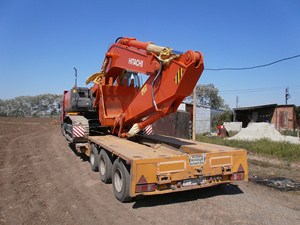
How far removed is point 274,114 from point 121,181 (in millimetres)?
31050

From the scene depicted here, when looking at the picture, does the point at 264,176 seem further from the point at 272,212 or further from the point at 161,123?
the point at 161,123

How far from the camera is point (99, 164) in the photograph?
8289 mm

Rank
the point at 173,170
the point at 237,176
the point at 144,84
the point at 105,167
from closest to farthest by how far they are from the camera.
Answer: the point at 173,170
the point at 237,176
the point at 105,167
the point at 144,84

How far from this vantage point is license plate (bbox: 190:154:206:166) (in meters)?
6.05

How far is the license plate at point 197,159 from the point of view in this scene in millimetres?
6055

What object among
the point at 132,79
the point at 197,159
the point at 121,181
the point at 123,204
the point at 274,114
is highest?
the point at 132,79

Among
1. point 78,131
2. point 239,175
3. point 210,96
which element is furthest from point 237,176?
point 210,96

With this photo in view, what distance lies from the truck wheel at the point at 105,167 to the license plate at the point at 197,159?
2267 millimetres

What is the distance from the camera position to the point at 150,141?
9406 mm

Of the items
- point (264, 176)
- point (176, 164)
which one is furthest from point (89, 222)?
point (264, 176)

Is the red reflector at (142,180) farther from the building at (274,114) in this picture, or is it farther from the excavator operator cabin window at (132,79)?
the building at (274,114)

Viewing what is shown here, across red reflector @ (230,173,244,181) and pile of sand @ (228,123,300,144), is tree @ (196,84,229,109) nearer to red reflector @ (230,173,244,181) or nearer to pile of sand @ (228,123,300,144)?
pile of sand @ (228,123,300,144)

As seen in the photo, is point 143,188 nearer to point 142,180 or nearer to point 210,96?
point 142,180

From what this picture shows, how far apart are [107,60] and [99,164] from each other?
3392mm
